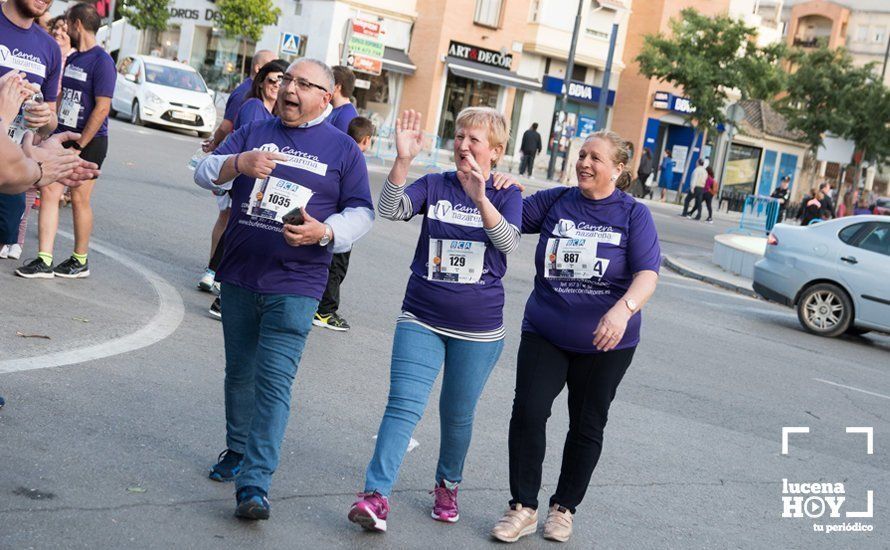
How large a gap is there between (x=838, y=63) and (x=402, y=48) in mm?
Answer: 20365

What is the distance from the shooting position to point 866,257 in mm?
14969

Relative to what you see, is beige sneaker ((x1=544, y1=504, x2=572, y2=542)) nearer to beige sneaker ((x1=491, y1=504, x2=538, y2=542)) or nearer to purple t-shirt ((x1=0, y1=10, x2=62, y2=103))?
beige sneaker ((x1=491, y1=504, x2=538, y2=542))

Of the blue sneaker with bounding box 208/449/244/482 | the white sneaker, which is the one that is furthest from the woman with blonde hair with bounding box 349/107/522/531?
the white sneaker

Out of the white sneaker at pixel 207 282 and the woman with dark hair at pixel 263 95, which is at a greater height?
the woman with dark hair at pixel 263 95

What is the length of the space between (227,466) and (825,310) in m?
11.4

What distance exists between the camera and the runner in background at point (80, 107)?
905 cm

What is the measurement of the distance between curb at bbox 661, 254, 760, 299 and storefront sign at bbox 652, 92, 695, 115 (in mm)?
36187

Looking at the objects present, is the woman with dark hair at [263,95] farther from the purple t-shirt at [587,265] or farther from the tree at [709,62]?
the tree at [709,62]

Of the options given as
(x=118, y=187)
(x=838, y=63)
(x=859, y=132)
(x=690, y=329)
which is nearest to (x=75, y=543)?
(x=690, y=329)

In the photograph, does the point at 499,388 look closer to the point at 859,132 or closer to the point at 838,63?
the point at 859,132

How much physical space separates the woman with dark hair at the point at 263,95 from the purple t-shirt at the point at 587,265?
3.51 m

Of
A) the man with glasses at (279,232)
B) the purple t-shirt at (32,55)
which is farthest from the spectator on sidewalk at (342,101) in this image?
the man with glasses at (279,232)

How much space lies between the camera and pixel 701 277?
66.5 feet

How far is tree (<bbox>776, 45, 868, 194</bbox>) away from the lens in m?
52.5
